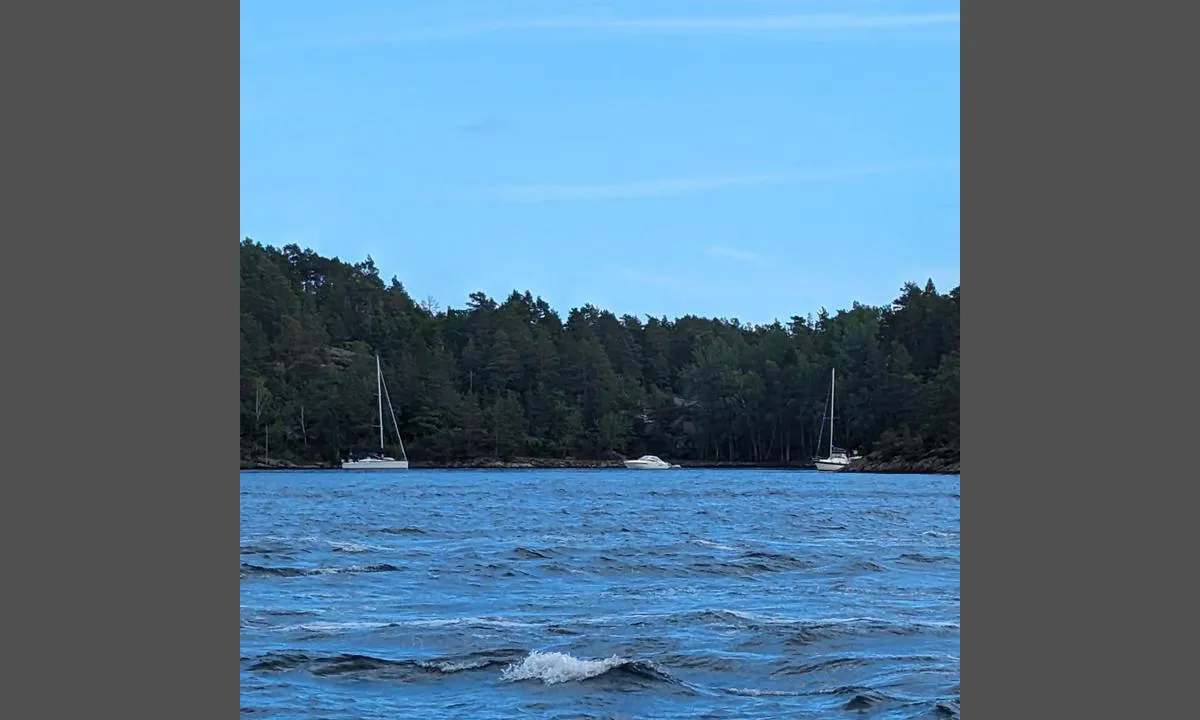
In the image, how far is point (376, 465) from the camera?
108 metres

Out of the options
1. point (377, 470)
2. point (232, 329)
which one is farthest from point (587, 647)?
point (377, 470)

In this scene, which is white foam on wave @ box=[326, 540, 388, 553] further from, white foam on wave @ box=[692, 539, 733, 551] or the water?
white foam on wave @ box=[692, 539, 733, 551]

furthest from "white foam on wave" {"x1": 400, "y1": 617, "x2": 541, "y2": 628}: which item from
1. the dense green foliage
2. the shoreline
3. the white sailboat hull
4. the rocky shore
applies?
the white sailboat hull

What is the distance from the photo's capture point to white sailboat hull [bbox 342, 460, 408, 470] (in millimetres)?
107188

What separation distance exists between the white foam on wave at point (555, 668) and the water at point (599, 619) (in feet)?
0.13

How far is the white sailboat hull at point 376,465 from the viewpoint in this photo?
107 m

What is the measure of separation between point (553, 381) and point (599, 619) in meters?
110

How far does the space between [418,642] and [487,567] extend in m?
9.32

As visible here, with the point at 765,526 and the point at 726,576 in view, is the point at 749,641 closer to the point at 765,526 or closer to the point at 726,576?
the point at 726,576

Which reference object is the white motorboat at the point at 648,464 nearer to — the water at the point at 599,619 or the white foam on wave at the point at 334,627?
the water at the point at 599,619

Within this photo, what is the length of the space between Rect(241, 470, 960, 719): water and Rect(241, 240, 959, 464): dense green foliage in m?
69.8

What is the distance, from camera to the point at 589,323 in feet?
473

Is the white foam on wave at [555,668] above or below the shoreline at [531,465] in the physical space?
above

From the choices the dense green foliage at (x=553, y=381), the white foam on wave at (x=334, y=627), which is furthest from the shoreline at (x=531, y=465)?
the white foam on wave at (x=334, y=627)
